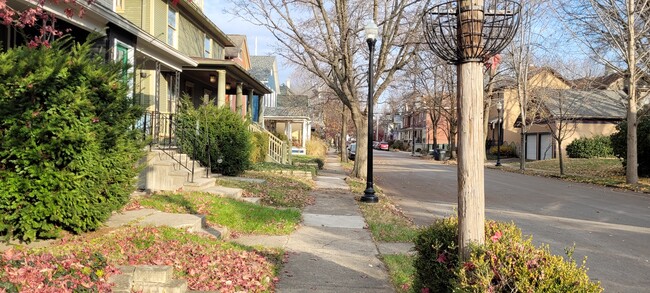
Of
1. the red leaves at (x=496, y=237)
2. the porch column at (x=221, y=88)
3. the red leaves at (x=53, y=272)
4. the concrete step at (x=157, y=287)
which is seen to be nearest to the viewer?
the red leaves at (x=496, y=237)

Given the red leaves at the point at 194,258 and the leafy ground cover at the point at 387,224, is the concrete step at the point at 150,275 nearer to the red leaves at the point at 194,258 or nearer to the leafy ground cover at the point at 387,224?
the red leaves at the point at 194,258

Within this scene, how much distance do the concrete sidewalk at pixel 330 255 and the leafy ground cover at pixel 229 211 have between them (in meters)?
0.33

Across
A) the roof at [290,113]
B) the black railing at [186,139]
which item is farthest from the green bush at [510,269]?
the roof at [290,113]

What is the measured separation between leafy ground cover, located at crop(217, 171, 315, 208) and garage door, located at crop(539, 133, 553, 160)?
27452 millimetres

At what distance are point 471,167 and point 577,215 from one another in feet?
30.4

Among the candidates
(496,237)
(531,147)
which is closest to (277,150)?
(496,237)

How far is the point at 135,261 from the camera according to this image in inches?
198

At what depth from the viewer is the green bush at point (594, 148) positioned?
1288 inches

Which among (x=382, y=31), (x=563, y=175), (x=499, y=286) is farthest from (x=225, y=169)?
(x=563, y=175)

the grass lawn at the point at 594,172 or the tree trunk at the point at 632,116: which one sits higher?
the tree trunk at the point at 632,116

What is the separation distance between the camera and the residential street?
665 centimetres

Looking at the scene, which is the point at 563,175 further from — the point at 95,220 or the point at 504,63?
the point at 95,220

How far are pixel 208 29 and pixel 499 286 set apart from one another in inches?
808

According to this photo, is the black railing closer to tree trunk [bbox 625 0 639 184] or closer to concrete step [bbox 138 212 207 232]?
concrete step [bbox 138 212 207 232]
